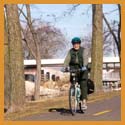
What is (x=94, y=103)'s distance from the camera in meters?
15.4

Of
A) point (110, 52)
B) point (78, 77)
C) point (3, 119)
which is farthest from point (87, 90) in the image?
point (110, 52)

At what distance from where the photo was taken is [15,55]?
1510cm

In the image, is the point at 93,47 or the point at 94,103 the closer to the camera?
the point at 94,103

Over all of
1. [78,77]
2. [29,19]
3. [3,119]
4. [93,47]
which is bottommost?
[3,119]

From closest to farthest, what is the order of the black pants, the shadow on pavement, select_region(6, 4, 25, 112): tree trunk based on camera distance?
the black pants
the shadow on pavement
select_region(6, 4, 25, 112): tree trunk

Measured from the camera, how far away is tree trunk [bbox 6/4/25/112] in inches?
592

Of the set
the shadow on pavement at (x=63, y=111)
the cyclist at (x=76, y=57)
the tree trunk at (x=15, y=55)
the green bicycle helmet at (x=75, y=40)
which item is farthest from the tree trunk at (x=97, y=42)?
the green bicycle helmet at (x=75, y=40)

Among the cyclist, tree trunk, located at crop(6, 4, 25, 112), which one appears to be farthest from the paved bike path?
tree trunk, located at crop(6, 4, 25, 112)

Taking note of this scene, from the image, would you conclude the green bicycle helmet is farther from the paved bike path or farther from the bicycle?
the paved bike path

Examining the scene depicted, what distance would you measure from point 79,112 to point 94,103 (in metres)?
2.68

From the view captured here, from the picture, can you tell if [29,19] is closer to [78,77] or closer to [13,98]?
[13,98]

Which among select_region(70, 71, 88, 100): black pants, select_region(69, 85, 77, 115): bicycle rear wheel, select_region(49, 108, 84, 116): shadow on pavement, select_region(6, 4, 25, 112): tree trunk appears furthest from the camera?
select_region(6, 4, 25, 112): tree trunk

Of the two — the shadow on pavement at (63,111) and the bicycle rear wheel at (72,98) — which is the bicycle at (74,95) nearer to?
the bicycle rear wheel at (72,98)

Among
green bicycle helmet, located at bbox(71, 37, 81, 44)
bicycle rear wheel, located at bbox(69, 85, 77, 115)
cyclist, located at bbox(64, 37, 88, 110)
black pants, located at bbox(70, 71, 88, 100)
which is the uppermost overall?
green bicycle helmet, located at bbox(71, 37, 81, 44)
